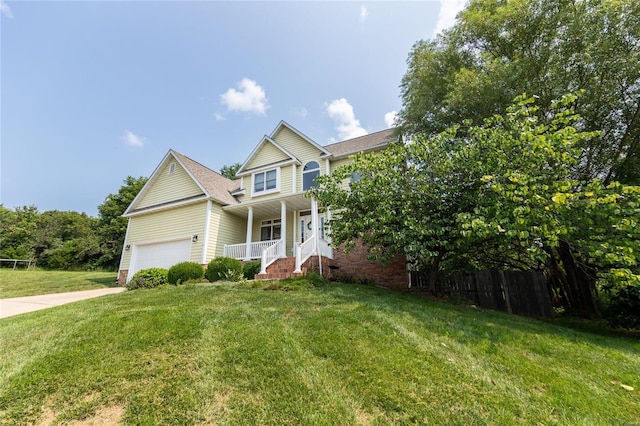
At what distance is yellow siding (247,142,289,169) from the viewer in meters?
15.1

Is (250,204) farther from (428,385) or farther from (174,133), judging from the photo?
(428,385)

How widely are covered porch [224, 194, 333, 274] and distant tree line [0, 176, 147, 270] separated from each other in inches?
700

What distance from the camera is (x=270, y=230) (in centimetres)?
1496

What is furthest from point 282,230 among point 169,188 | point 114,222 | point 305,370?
point 114,222

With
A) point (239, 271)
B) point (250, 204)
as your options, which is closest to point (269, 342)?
point (239, 271)

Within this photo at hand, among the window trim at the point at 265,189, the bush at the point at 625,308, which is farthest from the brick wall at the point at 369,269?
the window trim at the point at 265,189

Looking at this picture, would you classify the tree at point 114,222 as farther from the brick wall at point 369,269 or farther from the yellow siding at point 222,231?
the brick wall at point 369,269

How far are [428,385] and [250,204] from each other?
11621 mm

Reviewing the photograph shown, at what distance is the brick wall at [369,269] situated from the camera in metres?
9.84

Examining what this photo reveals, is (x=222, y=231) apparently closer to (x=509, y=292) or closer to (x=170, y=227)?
(x=170, y=227)

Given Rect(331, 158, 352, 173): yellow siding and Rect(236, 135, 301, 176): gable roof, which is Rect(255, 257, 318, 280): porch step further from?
Rect(236, 135, 301, 176): gable roof

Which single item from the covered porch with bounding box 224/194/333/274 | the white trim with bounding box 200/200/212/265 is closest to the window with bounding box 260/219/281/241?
the covered porch with bounding box 224/194/333/274

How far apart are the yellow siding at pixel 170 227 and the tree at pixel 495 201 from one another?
25.8 ft

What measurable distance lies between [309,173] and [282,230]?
12.9 feet
